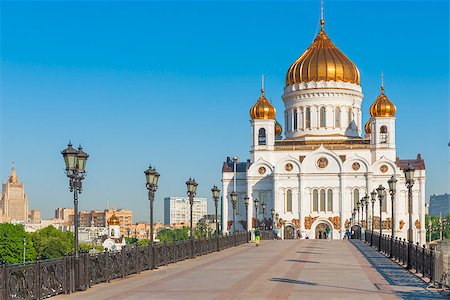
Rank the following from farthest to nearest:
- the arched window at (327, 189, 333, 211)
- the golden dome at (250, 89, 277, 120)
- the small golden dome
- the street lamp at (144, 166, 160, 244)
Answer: the small golden dome, the golden dome at (250, 89, 277, 120), the arched window at (327, 189, 333, 211), the street lamp at (144, 166, 160, 244)

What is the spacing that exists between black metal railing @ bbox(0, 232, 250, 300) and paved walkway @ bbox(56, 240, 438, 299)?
0.94 ft

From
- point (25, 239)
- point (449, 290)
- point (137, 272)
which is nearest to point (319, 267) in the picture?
point (137, 272)

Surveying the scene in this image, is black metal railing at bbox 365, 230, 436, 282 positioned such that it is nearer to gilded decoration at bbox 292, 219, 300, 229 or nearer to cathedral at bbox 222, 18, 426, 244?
cathedral at bbox 222, 18, 426, 244

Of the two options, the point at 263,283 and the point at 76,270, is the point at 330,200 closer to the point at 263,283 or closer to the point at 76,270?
the point at 263,283

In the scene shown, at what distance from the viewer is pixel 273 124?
86.7 meters

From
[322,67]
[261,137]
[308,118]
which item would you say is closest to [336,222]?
[308,118]

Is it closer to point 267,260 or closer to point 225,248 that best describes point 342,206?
point 225,248

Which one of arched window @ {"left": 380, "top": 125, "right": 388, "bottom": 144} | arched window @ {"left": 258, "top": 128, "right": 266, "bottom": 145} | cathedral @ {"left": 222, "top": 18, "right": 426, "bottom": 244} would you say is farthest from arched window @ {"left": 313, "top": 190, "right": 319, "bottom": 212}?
arched window @ {"left": 380, "top": 125, "right": 388, "bottom": 144}

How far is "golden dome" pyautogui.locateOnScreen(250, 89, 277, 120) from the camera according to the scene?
87500 millimetres

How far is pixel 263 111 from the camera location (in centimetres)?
8762

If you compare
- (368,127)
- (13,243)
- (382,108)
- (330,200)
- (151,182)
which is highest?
(382,108)

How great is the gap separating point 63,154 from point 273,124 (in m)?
68.0

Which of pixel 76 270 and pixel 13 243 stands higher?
pixel 76 270

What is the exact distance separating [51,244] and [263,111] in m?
35.3
